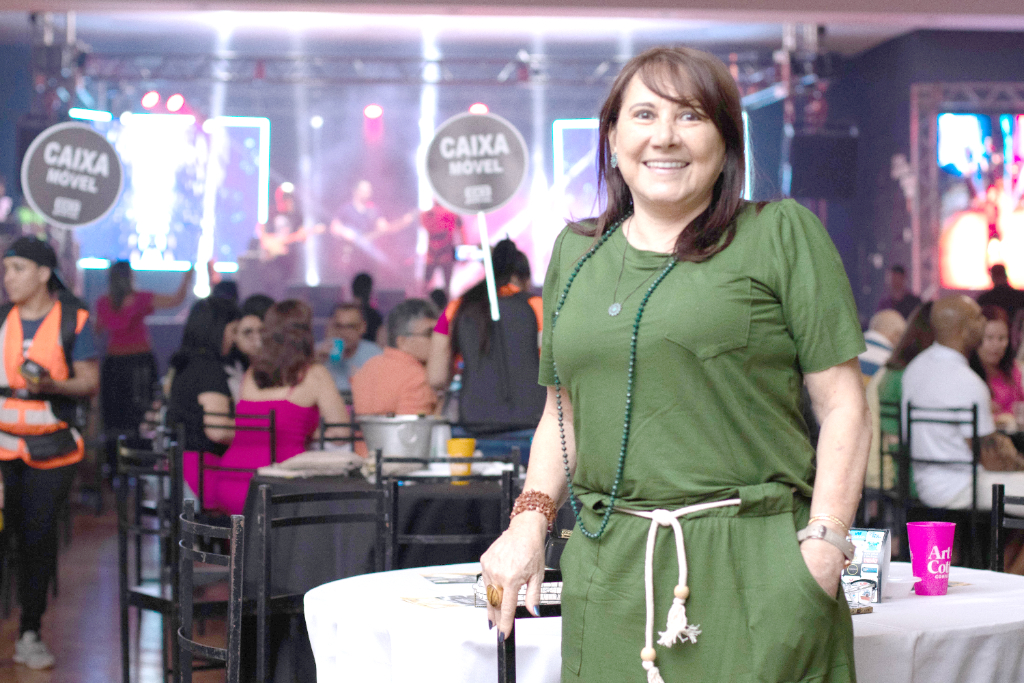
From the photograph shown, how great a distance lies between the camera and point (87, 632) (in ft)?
16.1

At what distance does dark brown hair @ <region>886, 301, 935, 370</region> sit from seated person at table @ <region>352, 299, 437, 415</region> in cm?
208

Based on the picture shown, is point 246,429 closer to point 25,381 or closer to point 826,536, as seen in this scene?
point 25,381

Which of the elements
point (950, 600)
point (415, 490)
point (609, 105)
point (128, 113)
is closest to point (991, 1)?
point (415, 490)

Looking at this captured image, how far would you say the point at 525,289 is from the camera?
505 cm

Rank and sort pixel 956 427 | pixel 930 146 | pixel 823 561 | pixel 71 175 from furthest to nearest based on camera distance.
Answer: pixel 930 146
pixel 71 175
pixel 956 427
pixel 823 561

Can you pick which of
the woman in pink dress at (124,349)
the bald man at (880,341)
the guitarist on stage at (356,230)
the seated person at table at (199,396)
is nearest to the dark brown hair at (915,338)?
the bald man at (880,341)

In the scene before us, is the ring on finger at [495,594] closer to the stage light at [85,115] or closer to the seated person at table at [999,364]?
the seated person at table at [999,364]

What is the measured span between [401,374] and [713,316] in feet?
11.7

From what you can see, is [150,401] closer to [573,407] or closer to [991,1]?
[991,1]

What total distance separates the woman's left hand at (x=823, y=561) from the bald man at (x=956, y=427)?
3.56 meters

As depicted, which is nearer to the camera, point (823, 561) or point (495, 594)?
point (823, 561)

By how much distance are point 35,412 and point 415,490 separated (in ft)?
5.42

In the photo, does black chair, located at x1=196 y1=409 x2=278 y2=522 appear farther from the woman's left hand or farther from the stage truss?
the stage truss

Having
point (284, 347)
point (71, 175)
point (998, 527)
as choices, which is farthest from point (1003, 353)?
point (71, 175)
